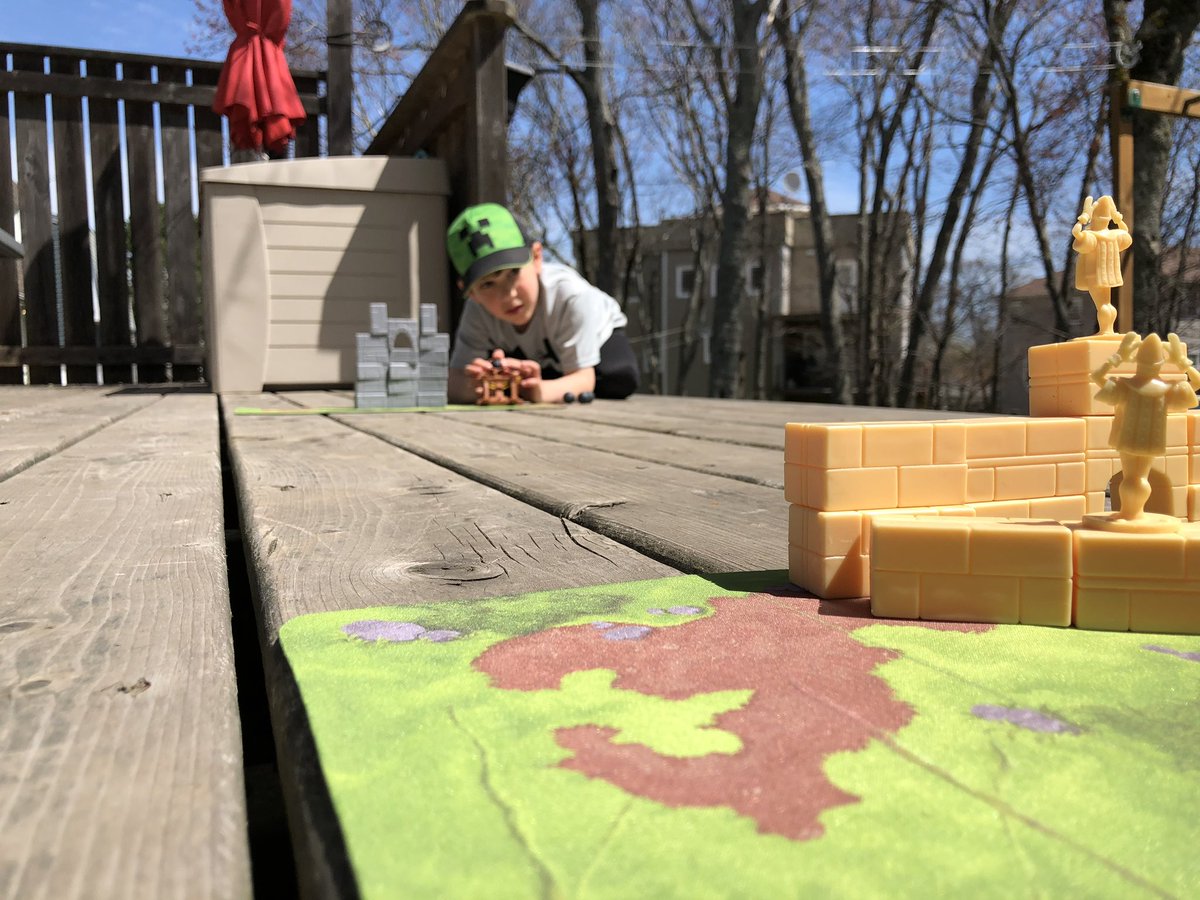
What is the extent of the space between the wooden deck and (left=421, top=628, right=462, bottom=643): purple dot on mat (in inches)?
3.7

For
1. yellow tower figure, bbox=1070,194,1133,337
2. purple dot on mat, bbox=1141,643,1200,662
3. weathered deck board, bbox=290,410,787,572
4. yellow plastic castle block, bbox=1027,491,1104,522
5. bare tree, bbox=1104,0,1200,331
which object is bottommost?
purple dot on mat, bbox=1141,643,1200,662

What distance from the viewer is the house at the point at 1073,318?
5.26 m

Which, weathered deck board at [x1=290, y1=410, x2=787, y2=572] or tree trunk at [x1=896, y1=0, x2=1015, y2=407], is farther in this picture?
tree trunk at [x1=896, y1=0, x2=1015, y2=407]

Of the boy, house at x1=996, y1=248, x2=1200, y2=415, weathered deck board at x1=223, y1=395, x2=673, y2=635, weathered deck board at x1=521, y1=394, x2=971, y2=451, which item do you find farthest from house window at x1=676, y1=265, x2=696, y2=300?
weathered deck board at x1=223, y1=395, x2=673, y2=635

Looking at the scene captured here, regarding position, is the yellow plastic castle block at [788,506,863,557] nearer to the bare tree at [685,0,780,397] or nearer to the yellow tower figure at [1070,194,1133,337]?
the yellow tower figure at [1070,194,1133,337]

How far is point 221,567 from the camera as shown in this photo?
86cm

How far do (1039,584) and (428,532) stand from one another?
640mm

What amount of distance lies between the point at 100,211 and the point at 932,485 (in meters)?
6.51

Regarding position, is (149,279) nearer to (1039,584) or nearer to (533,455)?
(533,455)

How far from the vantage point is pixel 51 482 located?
1406 mm

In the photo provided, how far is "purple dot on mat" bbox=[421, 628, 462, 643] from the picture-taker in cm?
64

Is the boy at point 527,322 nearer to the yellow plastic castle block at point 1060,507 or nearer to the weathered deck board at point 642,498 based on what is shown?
the weathered deck board at point 642,498

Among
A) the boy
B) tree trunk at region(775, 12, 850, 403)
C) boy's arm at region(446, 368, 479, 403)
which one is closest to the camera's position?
the boy

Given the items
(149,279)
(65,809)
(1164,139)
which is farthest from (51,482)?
(1164,139)
